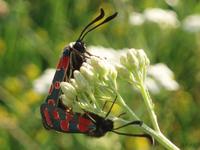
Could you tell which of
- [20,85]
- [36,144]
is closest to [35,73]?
[20,85]

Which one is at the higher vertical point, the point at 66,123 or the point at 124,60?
the point at 124,60

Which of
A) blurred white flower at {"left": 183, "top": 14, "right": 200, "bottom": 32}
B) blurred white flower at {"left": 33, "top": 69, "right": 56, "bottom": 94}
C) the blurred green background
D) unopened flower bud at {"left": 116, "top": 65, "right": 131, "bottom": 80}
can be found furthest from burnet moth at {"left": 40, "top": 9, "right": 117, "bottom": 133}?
blurred white flower at {"left": 183, "top": 14, "right": 200, "bottom": 32}

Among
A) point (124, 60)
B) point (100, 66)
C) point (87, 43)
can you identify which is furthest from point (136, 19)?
point (100, 66)

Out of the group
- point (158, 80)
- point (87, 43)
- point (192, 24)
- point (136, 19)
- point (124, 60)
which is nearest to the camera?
point (124, 60)

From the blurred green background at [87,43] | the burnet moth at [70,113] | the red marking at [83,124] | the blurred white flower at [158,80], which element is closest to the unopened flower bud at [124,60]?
the burnet moth at [70,113]

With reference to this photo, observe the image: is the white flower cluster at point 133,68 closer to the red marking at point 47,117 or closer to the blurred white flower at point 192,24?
the red marking at point 47,117

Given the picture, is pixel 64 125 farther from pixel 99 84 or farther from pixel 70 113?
pixel 99 84
